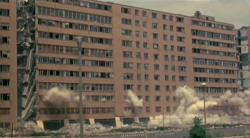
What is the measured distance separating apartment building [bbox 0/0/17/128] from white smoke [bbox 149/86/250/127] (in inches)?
1448

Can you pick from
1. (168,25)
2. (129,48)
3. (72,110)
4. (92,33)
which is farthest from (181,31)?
(72,110)

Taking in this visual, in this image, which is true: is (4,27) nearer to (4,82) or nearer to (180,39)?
(4,82)

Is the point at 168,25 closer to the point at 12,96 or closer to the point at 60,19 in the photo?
the point at 60,19

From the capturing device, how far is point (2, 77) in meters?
114

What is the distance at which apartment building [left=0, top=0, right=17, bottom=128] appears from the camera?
4461 inches

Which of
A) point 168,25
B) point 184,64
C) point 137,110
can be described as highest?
point 168,25

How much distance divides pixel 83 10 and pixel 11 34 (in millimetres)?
21571

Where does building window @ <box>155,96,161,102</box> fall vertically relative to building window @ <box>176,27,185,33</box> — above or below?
below

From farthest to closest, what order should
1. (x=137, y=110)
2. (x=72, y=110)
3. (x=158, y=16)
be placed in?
(x=158, y=16), (x=137, y=110), (x=72, y=110)

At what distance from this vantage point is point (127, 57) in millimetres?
141375

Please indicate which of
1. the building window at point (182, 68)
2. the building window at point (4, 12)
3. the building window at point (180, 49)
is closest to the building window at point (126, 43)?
the building window at point (180, 49)

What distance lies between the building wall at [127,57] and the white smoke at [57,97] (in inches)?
50.3

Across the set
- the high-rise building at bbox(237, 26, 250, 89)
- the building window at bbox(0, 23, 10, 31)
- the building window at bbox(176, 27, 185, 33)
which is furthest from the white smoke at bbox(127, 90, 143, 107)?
the high-rise building at bbox(237, 26, 250, 89)

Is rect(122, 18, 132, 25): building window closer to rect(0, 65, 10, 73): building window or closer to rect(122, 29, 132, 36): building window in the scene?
rect(122, 29, 132, 36): building window
